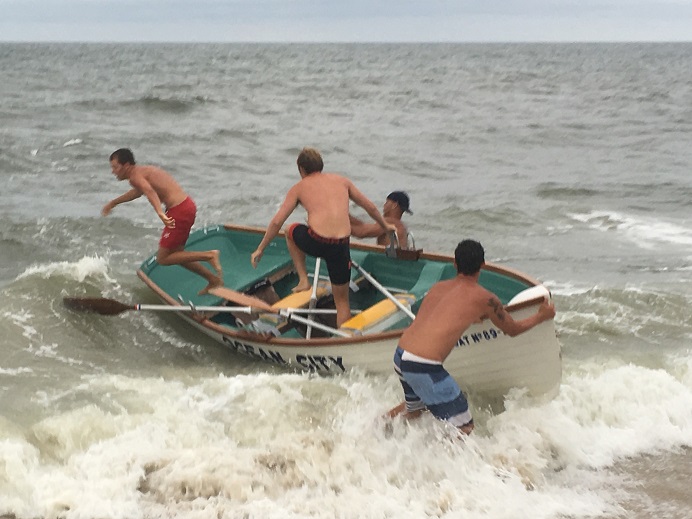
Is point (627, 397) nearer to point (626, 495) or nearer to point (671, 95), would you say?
point (626, 495)

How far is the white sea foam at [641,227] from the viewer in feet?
41.4

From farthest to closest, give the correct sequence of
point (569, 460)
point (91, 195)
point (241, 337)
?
1. point (91, 195)
2. point (241, 337)
3. point (569, 460)

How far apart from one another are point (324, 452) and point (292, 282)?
302 centimetres

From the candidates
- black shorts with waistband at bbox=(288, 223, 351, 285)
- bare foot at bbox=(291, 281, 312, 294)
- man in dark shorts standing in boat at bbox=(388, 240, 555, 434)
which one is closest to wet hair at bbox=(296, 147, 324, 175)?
black shorts with waistband at bbox=(288, 223, 351, 285)

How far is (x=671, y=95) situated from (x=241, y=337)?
37.8 metres

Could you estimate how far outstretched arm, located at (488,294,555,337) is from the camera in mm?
4906

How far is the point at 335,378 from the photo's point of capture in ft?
21.3

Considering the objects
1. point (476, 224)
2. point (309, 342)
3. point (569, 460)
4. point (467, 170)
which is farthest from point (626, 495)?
point (467, 170)

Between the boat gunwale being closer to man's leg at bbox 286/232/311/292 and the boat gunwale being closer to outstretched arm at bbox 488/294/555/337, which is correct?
outstretched arm at bbox 488/294/555/337

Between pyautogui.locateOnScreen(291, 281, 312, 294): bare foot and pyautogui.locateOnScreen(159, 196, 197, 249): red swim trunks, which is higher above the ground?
pyautogui.locateOnScreen(159, 196, 197, 249): red swim trunks

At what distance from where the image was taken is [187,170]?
18734mm

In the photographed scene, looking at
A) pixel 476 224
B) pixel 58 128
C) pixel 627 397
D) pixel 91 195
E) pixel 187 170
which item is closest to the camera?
pixel 627 397

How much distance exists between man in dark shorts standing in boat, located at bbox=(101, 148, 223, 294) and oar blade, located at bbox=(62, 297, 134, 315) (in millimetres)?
658

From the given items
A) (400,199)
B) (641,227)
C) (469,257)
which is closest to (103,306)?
(400,199)
